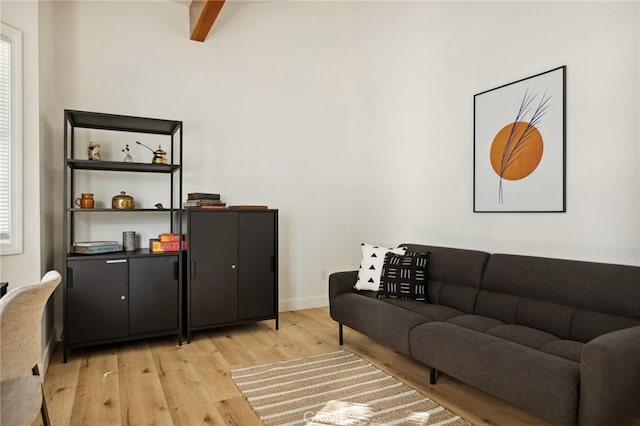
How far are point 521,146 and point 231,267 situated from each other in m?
2.60

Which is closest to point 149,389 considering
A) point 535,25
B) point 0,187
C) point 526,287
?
point 0,187

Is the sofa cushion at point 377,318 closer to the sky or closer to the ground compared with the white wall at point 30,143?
closer to the ground

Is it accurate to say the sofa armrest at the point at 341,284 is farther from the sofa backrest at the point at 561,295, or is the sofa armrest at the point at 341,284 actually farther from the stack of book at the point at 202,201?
the stack of book at the point at 202,201

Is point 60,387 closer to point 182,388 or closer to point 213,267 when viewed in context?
point 182,388

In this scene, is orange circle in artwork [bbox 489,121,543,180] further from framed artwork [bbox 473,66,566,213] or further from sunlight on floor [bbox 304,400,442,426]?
sunlight on floor [bbox 304,400,442,426]

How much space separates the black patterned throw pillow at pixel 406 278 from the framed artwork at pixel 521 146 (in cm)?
71

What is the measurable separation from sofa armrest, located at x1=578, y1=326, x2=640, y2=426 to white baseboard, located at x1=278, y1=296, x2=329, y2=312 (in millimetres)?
3221

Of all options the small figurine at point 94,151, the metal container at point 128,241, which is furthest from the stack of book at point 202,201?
the small figurine at point 94,151

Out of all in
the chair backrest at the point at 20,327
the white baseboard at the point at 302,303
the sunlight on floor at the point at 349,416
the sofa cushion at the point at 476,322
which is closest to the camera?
the chair backrest at the point at 20,327

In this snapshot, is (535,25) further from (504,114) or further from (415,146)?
(415,146)

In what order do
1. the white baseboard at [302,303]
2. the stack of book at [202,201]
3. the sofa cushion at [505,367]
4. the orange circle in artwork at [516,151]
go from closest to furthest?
the sofa cushion at [505,367] < the orange circle in artwork at [516,151] < the stack of book at [202,201] < the white baseboard at [302,303]

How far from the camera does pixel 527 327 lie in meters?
2.53

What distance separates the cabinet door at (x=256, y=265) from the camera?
3.74 meters

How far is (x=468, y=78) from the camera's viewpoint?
353 cm
